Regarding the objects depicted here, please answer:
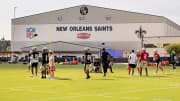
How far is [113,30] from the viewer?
8600cm

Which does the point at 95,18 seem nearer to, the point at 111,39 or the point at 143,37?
the point at 111,39

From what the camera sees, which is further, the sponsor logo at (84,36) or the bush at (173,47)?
the sponsor logo at (84,36)

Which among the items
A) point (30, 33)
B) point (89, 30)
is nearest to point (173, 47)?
point (89, 30)

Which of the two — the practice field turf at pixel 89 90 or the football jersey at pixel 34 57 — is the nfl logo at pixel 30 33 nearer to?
the football jersey at pixel 34 57

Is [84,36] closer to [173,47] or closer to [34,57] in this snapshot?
[173,47]

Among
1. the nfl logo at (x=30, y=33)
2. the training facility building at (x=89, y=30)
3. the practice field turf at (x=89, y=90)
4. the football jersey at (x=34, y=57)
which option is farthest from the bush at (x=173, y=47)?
the practice field turf at (x=89, y=90)

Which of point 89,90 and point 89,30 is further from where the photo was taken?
point 89,30

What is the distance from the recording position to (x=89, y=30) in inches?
3479

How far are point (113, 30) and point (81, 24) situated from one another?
8.34 metres

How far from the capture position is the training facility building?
8388 centimetres

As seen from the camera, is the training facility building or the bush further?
the training facility building

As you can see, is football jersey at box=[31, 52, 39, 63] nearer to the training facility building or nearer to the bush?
the bush

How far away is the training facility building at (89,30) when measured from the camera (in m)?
83.9

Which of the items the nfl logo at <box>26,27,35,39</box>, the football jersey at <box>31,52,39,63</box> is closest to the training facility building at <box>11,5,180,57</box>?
the nfl logo at <box>26,27,35,39</box>
